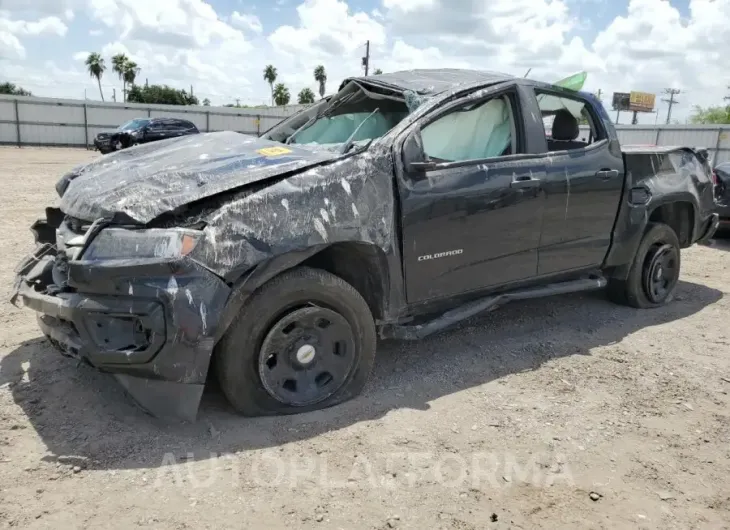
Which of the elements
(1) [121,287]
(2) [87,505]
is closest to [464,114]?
(1) [121,287]

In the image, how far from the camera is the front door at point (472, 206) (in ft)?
11.9

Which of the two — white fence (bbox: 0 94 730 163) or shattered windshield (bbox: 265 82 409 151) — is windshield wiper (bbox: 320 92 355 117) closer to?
shattered windshield (bbox: 265 82 409 151)

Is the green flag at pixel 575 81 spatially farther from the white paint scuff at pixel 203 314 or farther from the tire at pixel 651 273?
the white paint scuff at pixel 203 314

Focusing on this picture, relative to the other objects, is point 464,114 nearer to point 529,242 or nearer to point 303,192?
point 529,242

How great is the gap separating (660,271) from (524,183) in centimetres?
233

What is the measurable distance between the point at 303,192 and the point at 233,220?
417mm

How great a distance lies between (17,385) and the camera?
355cm

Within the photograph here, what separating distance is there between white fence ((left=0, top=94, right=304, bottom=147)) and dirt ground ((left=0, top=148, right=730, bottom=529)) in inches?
1030

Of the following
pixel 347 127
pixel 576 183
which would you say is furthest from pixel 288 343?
pixel 576 183

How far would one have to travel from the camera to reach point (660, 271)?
561 cm

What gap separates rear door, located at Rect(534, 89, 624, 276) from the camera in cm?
432

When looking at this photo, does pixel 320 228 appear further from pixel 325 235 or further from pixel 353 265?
pixel 353 265

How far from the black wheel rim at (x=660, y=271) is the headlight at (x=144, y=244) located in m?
4.20

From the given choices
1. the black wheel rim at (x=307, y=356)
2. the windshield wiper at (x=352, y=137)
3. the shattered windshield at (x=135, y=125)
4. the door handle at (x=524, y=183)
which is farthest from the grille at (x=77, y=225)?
the shattered windshield at (x=135, y=125)
